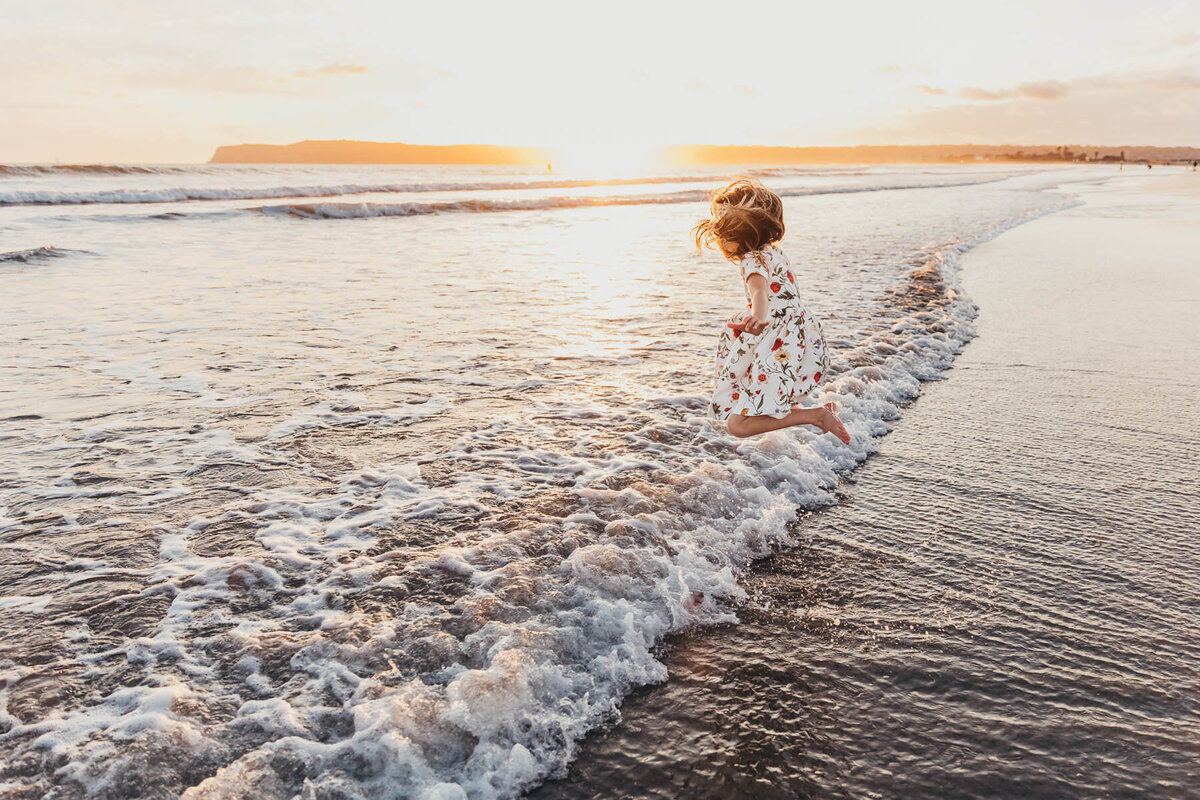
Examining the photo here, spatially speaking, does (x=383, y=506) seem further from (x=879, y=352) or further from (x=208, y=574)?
→ (x=879, y=352)

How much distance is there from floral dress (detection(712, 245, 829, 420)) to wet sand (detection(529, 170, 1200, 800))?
79 centimetres

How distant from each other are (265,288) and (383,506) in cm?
886

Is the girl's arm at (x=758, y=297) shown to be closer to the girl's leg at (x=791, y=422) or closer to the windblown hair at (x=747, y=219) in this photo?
the windblown hair at (x=747, y=219)

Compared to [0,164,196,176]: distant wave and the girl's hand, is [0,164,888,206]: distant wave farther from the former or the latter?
the girl's hand

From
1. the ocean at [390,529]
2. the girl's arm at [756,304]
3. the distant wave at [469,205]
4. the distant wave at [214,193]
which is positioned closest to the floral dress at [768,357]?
the girl's arm at [756,304]

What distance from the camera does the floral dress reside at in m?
4.92

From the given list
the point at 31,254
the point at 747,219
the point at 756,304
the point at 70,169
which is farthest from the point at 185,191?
the point at 756,304

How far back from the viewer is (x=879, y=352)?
8328 millimetres

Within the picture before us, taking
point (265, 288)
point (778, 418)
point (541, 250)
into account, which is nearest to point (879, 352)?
point (778, 418)

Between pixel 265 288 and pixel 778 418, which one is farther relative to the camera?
pixel 265 288

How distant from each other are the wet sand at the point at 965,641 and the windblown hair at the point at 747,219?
177 centimetres

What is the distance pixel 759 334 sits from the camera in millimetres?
4910

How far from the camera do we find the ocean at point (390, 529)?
9.11 ft

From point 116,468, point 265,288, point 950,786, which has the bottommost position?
point 950,786
